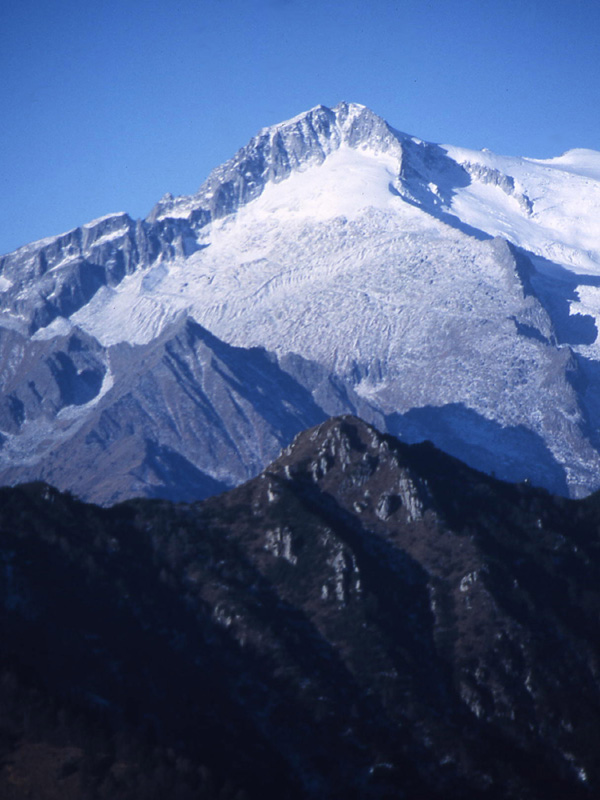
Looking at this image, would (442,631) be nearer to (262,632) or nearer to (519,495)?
(262,632)

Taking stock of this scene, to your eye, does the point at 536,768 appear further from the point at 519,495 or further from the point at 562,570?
the point at 519,495

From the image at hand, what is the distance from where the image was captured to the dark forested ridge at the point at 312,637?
128 meters

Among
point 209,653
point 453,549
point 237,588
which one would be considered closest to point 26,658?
point 209,653

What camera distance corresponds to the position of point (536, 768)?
136m

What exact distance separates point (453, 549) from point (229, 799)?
7048 cm

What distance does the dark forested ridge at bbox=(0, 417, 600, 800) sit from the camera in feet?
422

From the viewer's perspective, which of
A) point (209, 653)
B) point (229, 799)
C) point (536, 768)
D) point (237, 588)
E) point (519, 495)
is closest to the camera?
point (229, 799)

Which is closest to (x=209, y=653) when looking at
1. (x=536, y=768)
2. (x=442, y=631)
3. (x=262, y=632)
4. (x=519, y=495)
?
(x=262, y=632)

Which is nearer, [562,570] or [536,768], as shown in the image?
[536,768]

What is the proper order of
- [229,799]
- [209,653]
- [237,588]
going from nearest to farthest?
[229,799], [209,653], [237,588]

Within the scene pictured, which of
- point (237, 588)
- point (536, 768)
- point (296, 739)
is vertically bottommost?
point (536, 768)

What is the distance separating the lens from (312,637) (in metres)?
160

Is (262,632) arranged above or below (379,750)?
above

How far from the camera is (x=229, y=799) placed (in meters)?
116
